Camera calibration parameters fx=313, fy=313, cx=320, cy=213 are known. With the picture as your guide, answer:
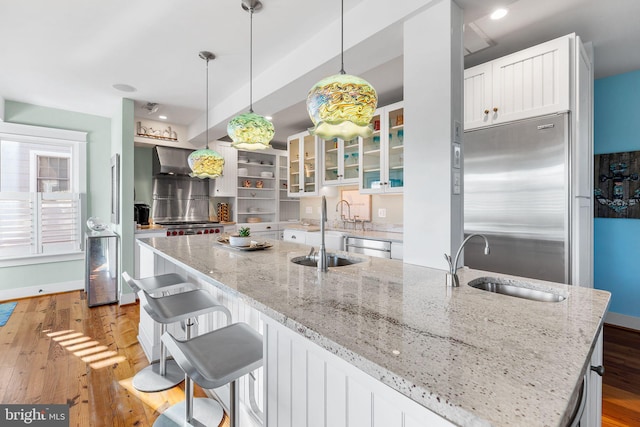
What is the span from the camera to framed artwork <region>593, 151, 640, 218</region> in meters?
3.02

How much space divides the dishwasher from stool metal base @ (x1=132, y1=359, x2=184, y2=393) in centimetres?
216

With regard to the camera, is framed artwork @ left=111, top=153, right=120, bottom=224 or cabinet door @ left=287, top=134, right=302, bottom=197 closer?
framed artwork @ left=111, top=153, right=120, bottom=224

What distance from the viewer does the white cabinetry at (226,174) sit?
5207 millimetres

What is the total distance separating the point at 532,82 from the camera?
2.27 meters

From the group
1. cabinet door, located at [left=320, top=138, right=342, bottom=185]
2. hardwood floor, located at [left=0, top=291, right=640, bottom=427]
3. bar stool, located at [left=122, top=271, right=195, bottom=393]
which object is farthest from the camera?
cabinet door, located at [left=320, top=138, right=342, bottom=185]

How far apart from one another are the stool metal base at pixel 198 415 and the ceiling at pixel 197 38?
2490mm

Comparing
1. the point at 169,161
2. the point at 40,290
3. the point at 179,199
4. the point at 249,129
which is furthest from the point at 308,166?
the point at 40,290

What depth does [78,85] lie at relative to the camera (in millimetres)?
3396

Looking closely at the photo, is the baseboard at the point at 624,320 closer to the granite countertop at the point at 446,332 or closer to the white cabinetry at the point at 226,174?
the granite countertop at the point at 446,332

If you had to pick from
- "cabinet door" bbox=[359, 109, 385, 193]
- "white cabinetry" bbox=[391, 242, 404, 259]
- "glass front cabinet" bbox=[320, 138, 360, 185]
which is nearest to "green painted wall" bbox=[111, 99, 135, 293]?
"glass front cabinet" bbox=[320, 138, 360, 185]

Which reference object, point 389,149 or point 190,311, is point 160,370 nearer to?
point 190,311

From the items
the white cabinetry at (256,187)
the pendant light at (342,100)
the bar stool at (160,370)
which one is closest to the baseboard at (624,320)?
the pendant light at (342,100)

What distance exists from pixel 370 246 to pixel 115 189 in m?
3.37

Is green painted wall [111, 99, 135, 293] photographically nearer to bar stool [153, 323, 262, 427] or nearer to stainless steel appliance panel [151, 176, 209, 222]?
stainless steel appliance panel [151, 176, 209, 222]
